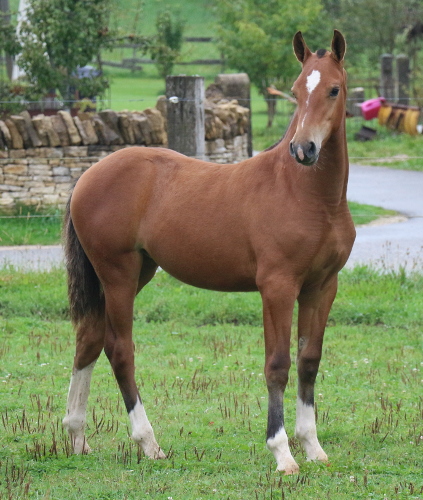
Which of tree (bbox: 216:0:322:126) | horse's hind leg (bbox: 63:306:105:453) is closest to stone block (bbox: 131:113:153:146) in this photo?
horse's hind leg (bbox: 63:306:105:453)

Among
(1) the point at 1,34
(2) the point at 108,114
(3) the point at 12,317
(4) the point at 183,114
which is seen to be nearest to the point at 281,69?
(1) the point at 1,34

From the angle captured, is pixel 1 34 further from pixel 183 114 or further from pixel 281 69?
pixel 281 69

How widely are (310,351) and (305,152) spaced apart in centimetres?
131

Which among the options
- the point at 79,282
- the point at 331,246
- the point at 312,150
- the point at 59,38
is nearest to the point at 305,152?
the point at 312,150

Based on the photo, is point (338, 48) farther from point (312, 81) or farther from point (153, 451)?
point (153, 451)

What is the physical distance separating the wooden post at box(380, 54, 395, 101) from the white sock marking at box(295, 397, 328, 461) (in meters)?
22.4

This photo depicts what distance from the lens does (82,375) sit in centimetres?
504

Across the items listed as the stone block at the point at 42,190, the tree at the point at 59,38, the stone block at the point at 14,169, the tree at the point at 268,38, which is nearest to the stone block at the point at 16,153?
the stone block at the point at 14,169

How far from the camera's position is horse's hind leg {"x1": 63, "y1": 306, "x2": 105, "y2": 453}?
4.94 metres

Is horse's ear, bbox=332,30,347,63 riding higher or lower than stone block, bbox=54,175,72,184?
higher

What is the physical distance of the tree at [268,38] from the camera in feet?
84.4

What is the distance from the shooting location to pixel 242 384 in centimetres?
629

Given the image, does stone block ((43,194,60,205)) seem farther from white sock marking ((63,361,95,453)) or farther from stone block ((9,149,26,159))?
white sock marking ((63,361,95,453))

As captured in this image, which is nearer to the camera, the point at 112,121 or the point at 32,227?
the point at 32,227
